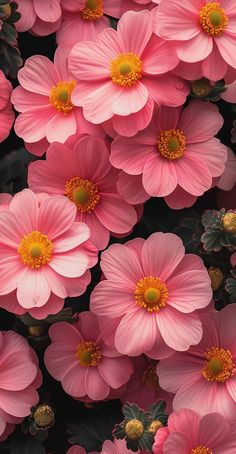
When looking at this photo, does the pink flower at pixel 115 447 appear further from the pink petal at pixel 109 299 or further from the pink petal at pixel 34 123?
the pink petal at pixel 34 123

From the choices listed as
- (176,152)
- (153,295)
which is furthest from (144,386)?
(176,152)

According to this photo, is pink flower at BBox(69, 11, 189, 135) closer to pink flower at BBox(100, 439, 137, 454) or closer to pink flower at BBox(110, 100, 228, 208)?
pink flower at BBox(110, 100, 228, 208)

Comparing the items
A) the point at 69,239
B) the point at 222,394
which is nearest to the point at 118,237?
the point at 69,239

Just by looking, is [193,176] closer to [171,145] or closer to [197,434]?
Answer: [171,145]

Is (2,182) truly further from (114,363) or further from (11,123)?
(114,363)

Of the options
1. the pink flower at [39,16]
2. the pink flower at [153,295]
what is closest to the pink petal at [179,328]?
the pink flower at [153,295]

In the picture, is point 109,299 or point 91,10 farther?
point 91,10
